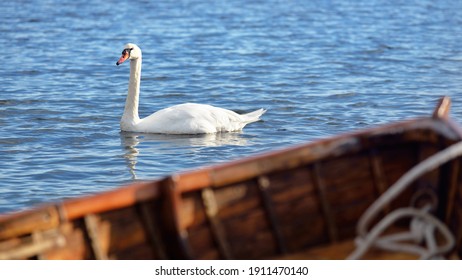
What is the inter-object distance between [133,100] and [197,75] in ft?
19.4

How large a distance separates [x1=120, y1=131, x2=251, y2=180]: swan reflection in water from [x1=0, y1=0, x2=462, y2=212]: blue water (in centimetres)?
3

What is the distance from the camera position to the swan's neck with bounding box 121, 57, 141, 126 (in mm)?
16359

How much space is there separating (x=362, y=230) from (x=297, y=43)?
19158mm

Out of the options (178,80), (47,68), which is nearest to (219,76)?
(178,80)

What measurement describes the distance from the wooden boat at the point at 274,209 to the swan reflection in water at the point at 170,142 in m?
6.34

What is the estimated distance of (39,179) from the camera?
44.4ft

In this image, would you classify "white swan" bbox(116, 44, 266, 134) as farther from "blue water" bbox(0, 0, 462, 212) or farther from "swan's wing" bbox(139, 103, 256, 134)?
"blue water" bbox(0, 0, 462, 212)

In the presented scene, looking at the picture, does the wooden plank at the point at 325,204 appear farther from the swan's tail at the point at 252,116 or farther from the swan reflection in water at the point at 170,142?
the swan's tail at the point at 252,116

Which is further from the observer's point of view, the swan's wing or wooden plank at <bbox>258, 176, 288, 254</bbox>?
the swan's wing

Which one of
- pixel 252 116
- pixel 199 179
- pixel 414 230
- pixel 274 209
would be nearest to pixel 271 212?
pixel 274 209

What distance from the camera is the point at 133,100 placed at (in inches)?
657

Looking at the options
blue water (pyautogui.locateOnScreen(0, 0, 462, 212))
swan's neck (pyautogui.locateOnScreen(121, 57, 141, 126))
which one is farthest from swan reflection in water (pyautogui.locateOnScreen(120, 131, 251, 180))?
swan's neck (pyautogui.locateOnScreen(121, 57, 141, 126))

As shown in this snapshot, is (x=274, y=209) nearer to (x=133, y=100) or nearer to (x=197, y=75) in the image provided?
(x=133, y=100)

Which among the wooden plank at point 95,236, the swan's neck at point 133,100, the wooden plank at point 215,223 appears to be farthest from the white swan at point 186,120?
the wooden plank at point 95,236
